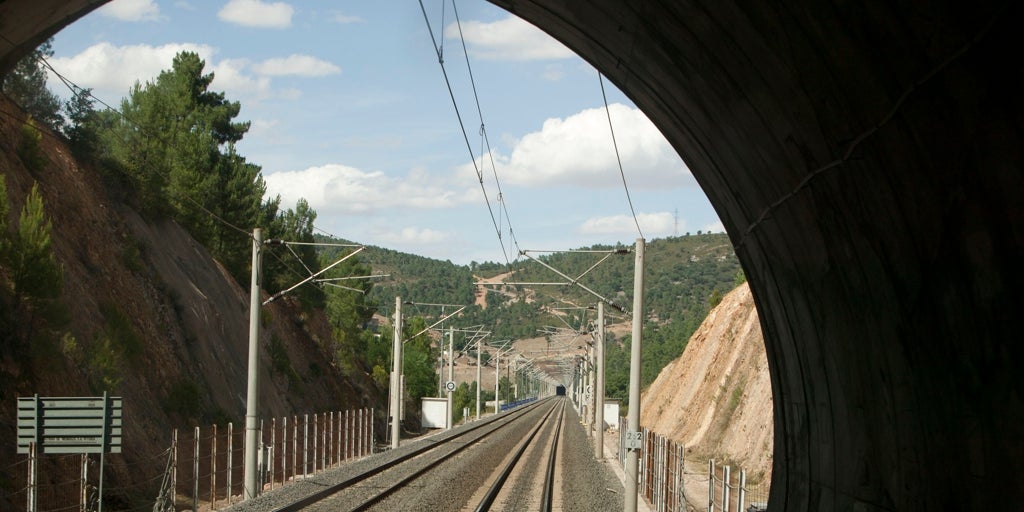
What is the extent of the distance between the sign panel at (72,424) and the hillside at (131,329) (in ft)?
26.5

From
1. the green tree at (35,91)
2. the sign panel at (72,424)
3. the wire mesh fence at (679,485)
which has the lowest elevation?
the wire mesh fence at (679,485)

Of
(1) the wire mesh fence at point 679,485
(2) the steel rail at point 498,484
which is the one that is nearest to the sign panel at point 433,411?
(2) the steel rail at point 498,484

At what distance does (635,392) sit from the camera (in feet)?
77.0

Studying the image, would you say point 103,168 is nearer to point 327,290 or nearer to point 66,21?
point 66,21

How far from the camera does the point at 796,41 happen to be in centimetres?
637

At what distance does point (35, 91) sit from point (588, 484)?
2933 cm

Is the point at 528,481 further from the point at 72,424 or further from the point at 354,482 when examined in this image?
the point at 72,424

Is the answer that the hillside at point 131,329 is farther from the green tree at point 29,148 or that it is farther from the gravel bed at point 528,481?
the gravel bed at point 528,481

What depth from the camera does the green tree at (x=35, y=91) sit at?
44250 millimetres

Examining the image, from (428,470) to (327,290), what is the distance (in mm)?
56382

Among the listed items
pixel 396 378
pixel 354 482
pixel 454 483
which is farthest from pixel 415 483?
pixel 396 378

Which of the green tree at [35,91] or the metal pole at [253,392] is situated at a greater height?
the green tree at [35,91]

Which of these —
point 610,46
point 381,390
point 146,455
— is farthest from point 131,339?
point 381,390

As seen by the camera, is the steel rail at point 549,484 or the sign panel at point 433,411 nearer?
the steel rail at point 549,484
